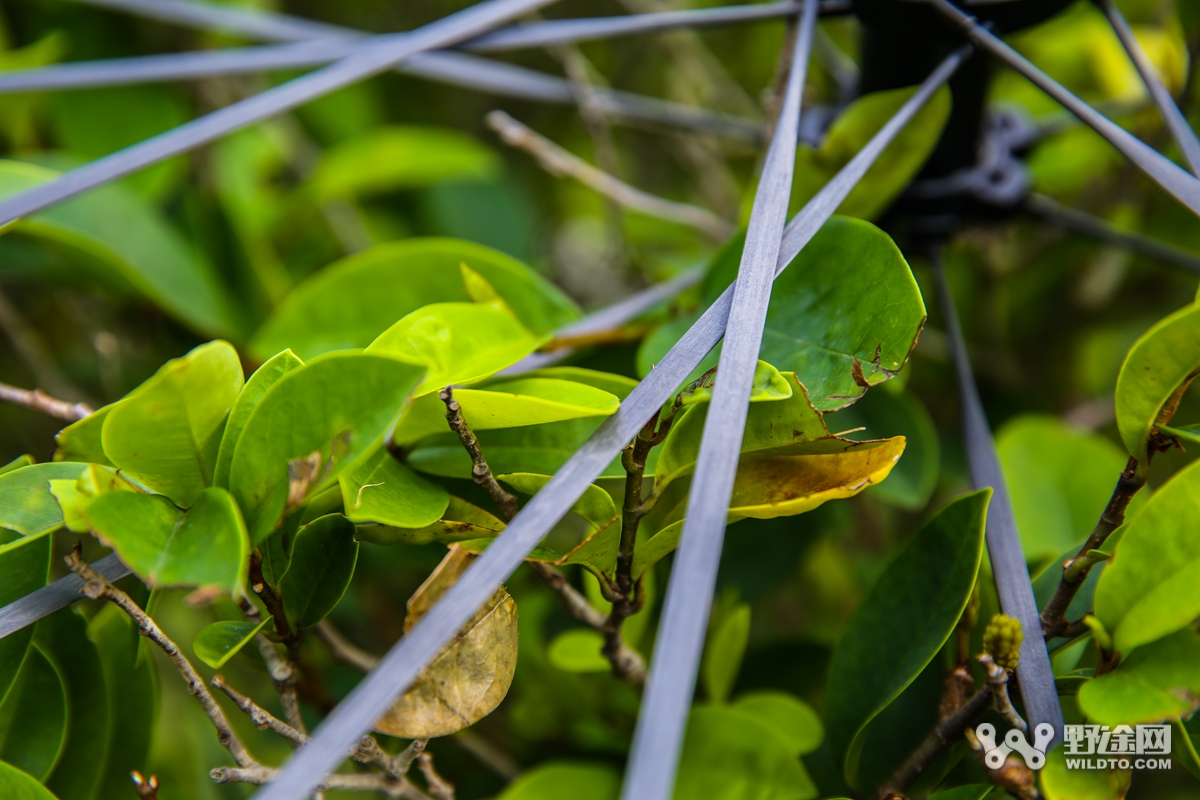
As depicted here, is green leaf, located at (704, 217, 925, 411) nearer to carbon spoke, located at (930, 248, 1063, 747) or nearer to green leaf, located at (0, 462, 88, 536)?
carbon spoke, located at (930, 248, 1063, 747)

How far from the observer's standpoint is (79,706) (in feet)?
1.18

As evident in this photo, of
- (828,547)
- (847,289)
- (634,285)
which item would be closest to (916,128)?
(847,289)

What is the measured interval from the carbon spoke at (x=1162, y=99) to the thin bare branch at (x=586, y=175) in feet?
0.85

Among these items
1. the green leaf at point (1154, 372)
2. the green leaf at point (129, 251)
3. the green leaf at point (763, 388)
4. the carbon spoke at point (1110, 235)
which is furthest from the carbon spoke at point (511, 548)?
the green leaf at point (129, 251)

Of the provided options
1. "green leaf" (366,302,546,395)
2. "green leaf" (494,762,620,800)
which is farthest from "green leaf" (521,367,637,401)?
"green leaf" (494,762,620,800)

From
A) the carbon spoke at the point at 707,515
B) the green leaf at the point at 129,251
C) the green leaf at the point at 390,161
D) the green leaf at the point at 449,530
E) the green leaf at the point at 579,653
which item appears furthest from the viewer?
the green leaf at the point at 390,161

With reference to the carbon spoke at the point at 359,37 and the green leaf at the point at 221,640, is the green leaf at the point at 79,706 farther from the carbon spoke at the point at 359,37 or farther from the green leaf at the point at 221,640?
the carbon spoke at the point at 359,37

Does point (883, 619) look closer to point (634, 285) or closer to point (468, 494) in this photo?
point (468, 494)

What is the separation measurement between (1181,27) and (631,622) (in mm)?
671

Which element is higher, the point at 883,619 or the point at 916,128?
the point at 916,128

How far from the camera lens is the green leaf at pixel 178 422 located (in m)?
0.25

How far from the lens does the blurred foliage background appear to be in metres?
0.49

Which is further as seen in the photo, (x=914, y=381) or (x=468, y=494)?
(x=914, y=381)

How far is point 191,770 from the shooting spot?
0.67m
